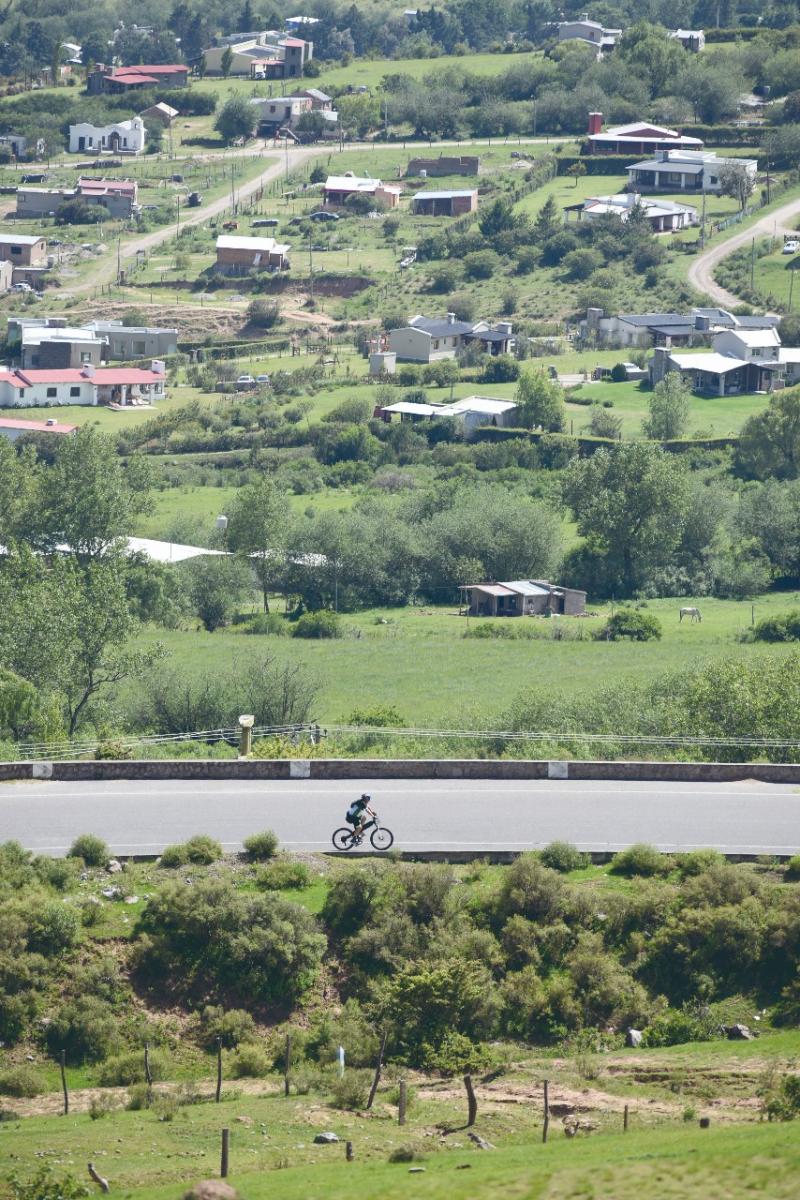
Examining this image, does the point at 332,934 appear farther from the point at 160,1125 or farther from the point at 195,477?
the point at 195,477

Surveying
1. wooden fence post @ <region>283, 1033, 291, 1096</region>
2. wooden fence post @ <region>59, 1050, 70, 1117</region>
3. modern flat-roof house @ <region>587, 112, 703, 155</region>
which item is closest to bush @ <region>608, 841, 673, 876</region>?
wooden fence post @ <region>283, 1033, 291, 1096</region>

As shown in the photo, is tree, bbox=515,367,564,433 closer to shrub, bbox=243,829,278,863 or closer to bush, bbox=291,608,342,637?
bush, bbox=291,608,342,637

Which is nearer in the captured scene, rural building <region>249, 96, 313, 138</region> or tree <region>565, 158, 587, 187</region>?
tree <region>565, 158, 587, 187</region>

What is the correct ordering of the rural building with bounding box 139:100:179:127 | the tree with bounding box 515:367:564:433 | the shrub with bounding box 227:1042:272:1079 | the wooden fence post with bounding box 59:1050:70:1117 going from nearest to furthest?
the wooden fence post with bounding box 59:1050:70:1117
the shrub with bounding box 227:1042:272:1079
the tree with bounding box 515:367:564:433
the rural building with bounding box 139:100:179:127

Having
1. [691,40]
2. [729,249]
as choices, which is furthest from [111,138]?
[729,249]

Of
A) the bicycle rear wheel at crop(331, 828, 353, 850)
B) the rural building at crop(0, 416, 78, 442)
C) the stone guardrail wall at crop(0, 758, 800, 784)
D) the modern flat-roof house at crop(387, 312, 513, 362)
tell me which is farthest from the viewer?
the modern flat-roof house at crop(387, 312, 513, 362)

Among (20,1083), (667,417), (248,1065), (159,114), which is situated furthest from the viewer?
(159,114)

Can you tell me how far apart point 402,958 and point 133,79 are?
6350 inches

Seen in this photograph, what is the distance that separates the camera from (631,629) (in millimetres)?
64312

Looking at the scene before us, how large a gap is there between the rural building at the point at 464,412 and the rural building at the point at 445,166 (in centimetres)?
5183

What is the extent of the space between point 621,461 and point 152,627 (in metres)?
21.6

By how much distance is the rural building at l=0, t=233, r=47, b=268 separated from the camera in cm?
12888

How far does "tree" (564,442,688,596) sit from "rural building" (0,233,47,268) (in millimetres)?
61460

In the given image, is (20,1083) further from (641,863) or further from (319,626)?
(319,626)
